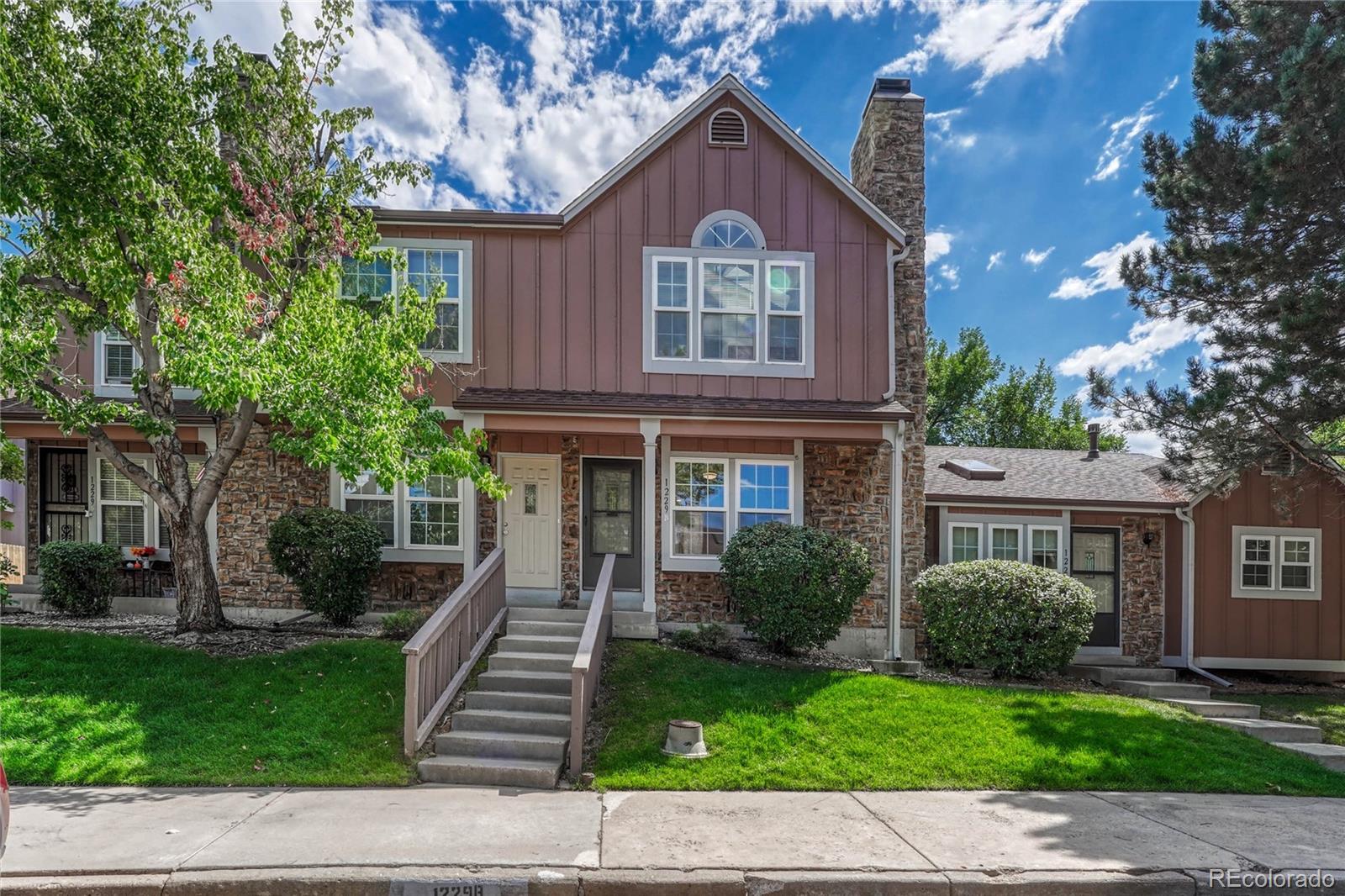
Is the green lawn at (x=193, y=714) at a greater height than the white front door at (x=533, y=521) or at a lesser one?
lesser

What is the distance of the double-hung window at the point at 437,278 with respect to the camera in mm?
10578

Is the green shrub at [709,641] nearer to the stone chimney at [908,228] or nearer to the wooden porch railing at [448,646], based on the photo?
the wooden porch railing at [448,646]

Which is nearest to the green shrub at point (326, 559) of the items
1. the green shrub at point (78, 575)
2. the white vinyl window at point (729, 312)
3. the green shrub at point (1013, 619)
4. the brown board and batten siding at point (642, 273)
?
the brown board and batten siding at point (642, 273)

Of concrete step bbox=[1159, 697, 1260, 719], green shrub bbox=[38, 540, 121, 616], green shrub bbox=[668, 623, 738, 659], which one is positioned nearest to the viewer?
concrete step bbox=[1159, 697, 1260, 719]

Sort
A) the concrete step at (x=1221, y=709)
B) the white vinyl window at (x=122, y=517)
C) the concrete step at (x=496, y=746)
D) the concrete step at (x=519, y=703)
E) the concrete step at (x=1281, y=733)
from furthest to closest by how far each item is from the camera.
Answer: the white vinyl window at (x=122, y=517) → the concrete step at (x=1221, y=709) → the concrete step at (x=1281, y=733) → the concrete step at (x=519, y=703) → the concrete step at (x=496, y=746)

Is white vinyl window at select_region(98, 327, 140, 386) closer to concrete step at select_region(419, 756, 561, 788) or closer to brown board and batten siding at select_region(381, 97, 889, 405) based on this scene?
brown board and batten siding at select_region(381, 97, 889, 405)

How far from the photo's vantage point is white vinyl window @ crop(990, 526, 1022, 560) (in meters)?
11.9

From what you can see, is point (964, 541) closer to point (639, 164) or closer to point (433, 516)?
point (639, 164)

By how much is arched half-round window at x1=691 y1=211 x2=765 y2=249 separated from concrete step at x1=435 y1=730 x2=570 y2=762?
730cm

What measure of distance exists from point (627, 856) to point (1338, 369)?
9813mm

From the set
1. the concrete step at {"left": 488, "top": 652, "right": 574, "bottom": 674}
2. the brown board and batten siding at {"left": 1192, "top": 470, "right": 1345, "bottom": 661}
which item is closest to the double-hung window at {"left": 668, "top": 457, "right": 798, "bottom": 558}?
the concrete step at {"left": 488, "top": 652, "right": 574, "bottom": 674}

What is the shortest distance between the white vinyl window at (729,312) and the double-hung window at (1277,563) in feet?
29.2

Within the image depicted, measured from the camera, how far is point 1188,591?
38.8 feet

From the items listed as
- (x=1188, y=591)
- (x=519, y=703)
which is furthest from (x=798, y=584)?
(x=1188, y=591)
